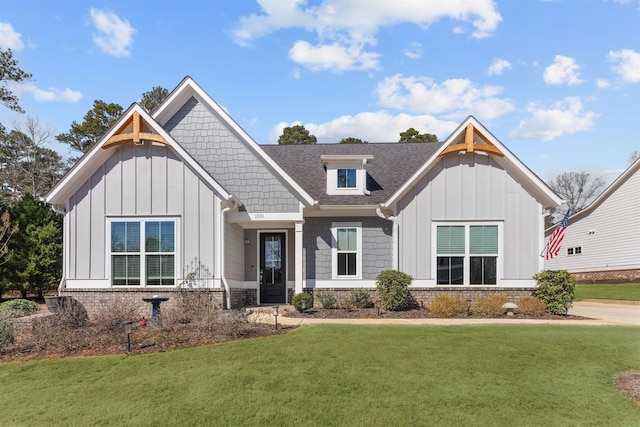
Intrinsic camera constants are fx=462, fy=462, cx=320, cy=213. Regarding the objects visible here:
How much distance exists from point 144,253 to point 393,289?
23.8 feet

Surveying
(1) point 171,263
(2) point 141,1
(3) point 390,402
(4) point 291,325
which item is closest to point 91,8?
(2) point 141,1

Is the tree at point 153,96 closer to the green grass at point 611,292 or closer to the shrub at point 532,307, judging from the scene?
the green grass at point 611,292

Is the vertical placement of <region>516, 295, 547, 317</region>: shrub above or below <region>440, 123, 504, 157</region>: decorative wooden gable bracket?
below

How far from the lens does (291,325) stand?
1086cm

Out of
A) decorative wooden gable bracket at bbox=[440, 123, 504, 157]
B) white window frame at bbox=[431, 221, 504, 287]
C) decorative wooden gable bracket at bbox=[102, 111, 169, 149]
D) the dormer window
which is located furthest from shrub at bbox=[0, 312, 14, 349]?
decorative wooden gable bracket at bbox=[440, 123, 504, 157]

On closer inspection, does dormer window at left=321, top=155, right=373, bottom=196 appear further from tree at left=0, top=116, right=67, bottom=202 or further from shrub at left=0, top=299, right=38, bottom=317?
tree at left=0, top=116, right=67, bottom=202

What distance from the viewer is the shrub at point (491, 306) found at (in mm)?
12805

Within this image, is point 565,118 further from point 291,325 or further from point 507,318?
point 291,325

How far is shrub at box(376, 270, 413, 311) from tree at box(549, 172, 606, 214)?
5200 centimetres

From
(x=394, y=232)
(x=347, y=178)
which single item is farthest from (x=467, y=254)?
(x=347, y=178)

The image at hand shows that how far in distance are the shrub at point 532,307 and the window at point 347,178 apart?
647 centimetres

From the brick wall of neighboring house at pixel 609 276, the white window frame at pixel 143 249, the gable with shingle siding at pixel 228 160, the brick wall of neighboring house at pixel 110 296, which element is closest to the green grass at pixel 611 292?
the brick wall of neighboring house at pixel 609 276

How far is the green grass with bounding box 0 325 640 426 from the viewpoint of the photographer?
5613 millimetres

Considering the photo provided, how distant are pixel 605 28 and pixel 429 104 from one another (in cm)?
899
